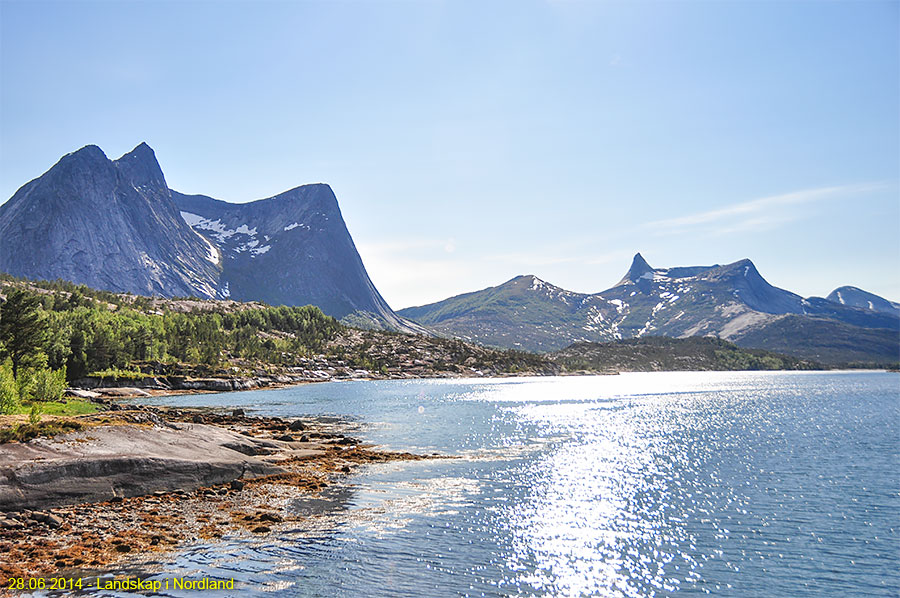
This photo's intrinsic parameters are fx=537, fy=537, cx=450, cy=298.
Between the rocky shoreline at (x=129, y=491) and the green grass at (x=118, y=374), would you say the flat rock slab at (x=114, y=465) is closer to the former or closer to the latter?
the rocky shoreline at (x=129, y=491)

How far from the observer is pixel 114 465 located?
32.1m

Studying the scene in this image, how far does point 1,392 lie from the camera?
148 feet

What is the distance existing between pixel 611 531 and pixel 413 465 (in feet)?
71.0

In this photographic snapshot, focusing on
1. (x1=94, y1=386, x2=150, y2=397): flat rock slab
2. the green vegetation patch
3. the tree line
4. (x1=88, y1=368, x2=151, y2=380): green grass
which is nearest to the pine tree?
the tree line

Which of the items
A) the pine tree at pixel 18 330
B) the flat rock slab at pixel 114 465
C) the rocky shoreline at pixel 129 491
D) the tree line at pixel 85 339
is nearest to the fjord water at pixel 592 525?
the rocky shoreline at pixel 129 491

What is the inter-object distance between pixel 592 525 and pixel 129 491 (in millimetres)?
28116

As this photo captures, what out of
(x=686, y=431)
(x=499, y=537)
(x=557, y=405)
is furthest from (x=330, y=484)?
(x=557, y=405)

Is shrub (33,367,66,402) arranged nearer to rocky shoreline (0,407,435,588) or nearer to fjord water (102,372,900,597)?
rocky shoreline (0,407,435,588)

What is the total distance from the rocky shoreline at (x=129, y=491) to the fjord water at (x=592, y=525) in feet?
8.95

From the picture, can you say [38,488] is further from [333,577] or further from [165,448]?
[333,577]

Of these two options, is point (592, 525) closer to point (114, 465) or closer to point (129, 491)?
point (129, 491)

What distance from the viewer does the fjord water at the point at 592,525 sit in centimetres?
2381

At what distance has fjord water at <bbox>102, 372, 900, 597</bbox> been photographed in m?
23.8

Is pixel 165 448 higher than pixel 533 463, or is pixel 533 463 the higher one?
pixel 165 448
